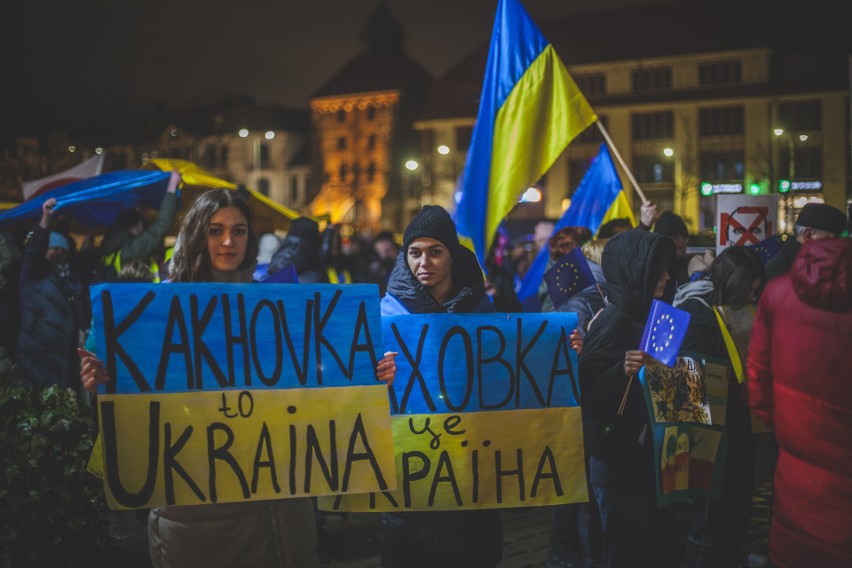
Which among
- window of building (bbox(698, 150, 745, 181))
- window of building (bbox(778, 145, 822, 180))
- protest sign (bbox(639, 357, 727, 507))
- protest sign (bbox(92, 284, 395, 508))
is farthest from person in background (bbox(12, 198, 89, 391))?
window of building (bbox(698, 150, 745, 181))

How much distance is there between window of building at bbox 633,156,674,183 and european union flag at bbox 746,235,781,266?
4978 centimetres

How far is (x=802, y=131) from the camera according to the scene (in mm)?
53312

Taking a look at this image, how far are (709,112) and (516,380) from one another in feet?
179

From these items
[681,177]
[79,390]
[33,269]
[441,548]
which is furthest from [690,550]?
[681,177]

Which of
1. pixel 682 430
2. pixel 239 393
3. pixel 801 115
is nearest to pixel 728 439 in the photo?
pixel 682 430

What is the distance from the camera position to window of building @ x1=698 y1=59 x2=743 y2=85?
5562 cm

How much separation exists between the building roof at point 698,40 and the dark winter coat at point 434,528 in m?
54.0

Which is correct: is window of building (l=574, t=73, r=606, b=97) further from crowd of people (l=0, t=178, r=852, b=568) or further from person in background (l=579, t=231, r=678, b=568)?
person in background (l=579, t=231, r=678, b=568)

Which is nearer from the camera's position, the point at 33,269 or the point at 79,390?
the point at 33,269

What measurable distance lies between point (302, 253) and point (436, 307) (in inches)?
158

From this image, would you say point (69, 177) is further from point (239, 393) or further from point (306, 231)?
point (239, 393)

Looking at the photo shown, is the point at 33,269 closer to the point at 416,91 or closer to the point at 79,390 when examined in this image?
the point at 79,390

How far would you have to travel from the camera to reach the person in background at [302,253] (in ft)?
26.3

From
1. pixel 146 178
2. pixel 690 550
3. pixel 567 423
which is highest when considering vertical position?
pixel 146 178
